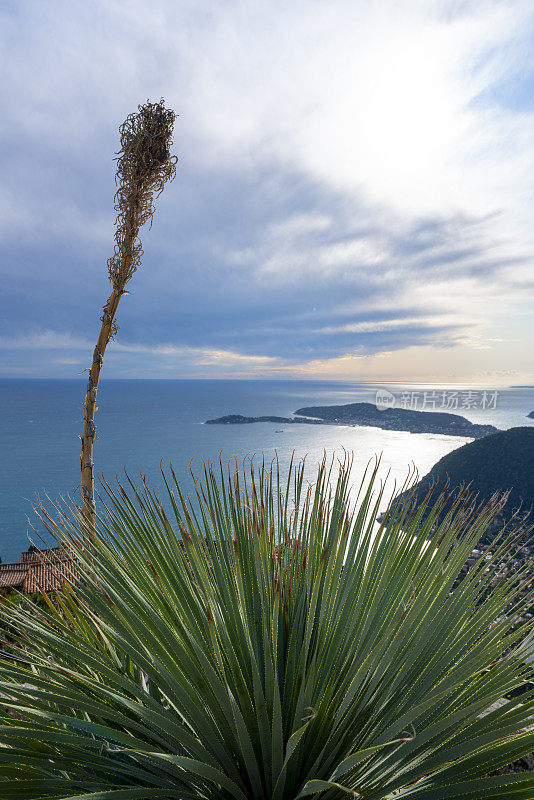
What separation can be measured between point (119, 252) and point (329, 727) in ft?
11.9

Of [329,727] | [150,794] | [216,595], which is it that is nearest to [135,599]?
[216,595]

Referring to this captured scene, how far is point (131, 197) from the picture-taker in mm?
3443

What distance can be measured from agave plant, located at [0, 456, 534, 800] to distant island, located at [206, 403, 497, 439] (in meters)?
89.6

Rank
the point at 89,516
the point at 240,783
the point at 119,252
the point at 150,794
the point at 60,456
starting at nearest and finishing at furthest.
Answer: the point at 150,794 < the point at 240,783 < the point at 89,516 < the point at 119,252 < the point at 60,456

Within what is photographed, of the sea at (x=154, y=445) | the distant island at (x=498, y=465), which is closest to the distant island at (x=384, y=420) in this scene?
the sea at (x=154, y=445)

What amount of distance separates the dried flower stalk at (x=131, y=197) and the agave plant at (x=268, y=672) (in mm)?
1862

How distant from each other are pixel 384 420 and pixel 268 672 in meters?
101

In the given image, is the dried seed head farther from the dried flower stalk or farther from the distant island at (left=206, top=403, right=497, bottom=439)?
the distant island at (left=206, top=403, right=497, bottom=439)

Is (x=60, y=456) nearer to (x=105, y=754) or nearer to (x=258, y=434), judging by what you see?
(x=258, y=434)

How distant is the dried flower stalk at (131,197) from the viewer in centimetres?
330

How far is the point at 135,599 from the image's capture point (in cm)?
137

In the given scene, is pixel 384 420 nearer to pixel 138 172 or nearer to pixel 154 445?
pixel 154 445
